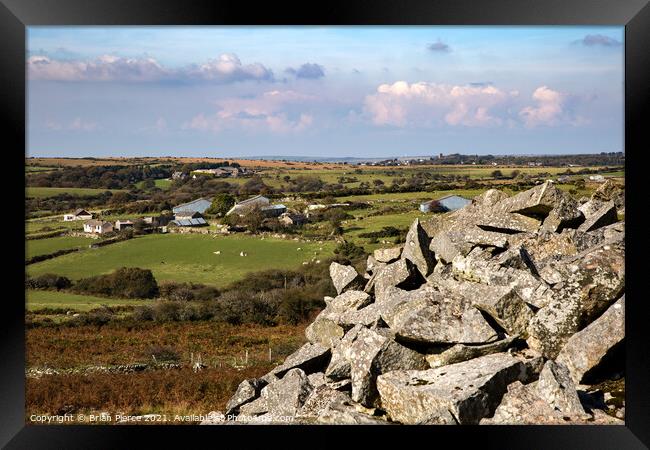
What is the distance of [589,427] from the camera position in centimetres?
725

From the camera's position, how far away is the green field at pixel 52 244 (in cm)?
3906

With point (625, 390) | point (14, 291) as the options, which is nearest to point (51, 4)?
point (14, 291)

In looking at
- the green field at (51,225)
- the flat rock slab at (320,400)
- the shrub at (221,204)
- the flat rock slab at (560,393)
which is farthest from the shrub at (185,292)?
the flat rock slab at (560,393)

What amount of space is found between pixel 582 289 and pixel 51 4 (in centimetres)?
760

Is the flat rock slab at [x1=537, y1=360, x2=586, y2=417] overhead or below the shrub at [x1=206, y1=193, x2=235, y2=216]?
below

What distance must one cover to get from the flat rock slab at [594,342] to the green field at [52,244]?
36.8 m

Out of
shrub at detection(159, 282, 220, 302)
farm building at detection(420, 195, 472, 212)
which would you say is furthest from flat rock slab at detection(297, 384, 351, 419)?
farm building at detection(420, 195, 472, 212)

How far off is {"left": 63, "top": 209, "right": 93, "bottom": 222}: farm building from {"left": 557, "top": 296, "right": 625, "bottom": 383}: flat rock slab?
3765cm

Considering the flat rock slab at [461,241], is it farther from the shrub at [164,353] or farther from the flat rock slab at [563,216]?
the shrub at [164,353]

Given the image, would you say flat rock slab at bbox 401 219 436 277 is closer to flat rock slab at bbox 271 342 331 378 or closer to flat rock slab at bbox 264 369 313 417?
flat rock slab at bbox 271 342 331 378

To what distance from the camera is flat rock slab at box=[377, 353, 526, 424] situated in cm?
727

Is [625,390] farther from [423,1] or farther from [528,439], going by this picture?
[423,1]

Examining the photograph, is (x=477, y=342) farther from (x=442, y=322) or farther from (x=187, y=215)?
(x=187, y=215)

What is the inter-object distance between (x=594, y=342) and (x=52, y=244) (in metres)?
37.2
